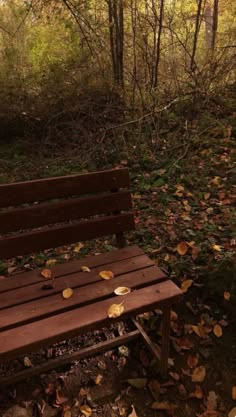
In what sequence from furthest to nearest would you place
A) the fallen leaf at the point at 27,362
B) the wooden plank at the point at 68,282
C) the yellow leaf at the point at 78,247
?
1. the yellow leaf at the point at 78,247
2. the fallen leaf at the point at 27,362
3. the wooden plank at the point at 68,282

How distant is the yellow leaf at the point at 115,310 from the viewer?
5.28ft

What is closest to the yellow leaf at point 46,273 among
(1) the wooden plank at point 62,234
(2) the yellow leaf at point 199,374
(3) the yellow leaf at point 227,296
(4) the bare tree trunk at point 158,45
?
(1) the wooden plank at point 62,234

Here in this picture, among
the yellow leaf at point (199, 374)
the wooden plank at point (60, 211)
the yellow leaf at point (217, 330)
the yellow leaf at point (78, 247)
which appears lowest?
the yellow leaf at point (199, 374)

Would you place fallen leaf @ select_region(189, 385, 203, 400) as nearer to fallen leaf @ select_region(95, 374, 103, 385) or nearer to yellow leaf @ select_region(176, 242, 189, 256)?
fallen leaf @ select_region(95, 374, 103, 385)

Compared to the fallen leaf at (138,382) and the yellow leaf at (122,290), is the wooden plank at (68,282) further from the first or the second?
the fallen leaf at (138,382)

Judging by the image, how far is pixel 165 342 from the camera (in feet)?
6.33

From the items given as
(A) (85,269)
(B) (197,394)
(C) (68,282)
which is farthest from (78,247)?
(B) (197,394)

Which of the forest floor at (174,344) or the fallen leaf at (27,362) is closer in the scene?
the forest floor at (174,344)

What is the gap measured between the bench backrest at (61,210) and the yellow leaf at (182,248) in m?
0.55

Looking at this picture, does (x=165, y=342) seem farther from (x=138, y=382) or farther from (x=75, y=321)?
(x=75, y=321)

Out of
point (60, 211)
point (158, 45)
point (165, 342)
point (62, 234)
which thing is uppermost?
point (158, 45)

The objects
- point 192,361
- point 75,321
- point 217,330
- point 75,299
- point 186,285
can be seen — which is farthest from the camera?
point 186,285

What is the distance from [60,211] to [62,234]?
15 centimetres

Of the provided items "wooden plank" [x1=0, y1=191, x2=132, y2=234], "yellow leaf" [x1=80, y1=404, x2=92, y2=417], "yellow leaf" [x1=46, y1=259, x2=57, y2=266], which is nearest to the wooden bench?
"wooden plank" [x1=0, y1=191, x2=132, y2=234]
